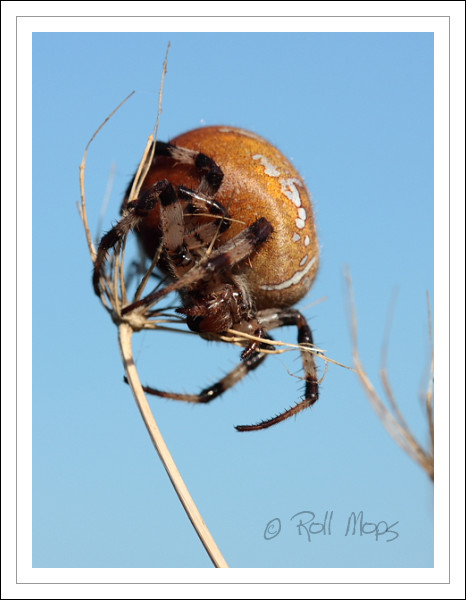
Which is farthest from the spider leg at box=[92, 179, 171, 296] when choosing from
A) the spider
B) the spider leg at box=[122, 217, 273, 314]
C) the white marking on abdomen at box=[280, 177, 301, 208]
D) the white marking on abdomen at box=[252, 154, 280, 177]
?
the white marking on abdomen at box=[280, 177, 301, 208]

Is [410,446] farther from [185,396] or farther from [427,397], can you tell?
[185,396]

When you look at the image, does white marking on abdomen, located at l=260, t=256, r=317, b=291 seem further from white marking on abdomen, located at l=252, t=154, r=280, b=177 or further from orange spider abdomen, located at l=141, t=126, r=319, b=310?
white marking on abdomen, located at l=252, t=154, r=280, b=177

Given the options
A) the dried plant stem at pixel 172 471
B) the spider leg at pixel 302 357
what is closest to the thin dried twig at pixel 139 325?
the dried plant stem at pixel 172 471

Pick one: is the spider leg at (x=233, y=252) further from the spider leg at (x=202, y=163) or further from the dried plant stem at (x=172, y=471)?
the dried plant stem at (x=172, y=471)

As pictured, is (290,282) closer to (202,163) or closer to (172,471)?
(202,163)

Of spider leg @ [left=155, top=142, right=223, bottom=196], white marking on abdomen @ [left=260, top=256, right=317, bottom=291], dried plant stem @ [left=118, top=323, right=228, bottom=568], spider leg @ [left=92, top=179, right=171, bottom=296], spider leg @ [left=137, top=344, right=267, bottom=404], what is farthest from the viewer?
spider leg @ [left=137, top=344, right=267, bottom=404]

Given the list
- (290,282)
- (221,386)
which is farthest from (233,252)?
(221,386)

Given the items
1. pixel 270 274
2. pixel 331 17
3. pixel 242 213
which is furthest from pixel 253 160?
pixel 331 17

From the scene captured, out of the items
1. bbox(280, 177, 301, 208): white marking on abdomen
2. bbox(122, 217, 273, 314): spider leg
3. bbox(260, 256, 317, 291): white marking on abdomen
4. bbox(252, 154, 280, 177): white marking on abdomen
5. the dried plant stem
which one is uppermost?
bbox(252, 154, 280, 177): white marking on abdomen
